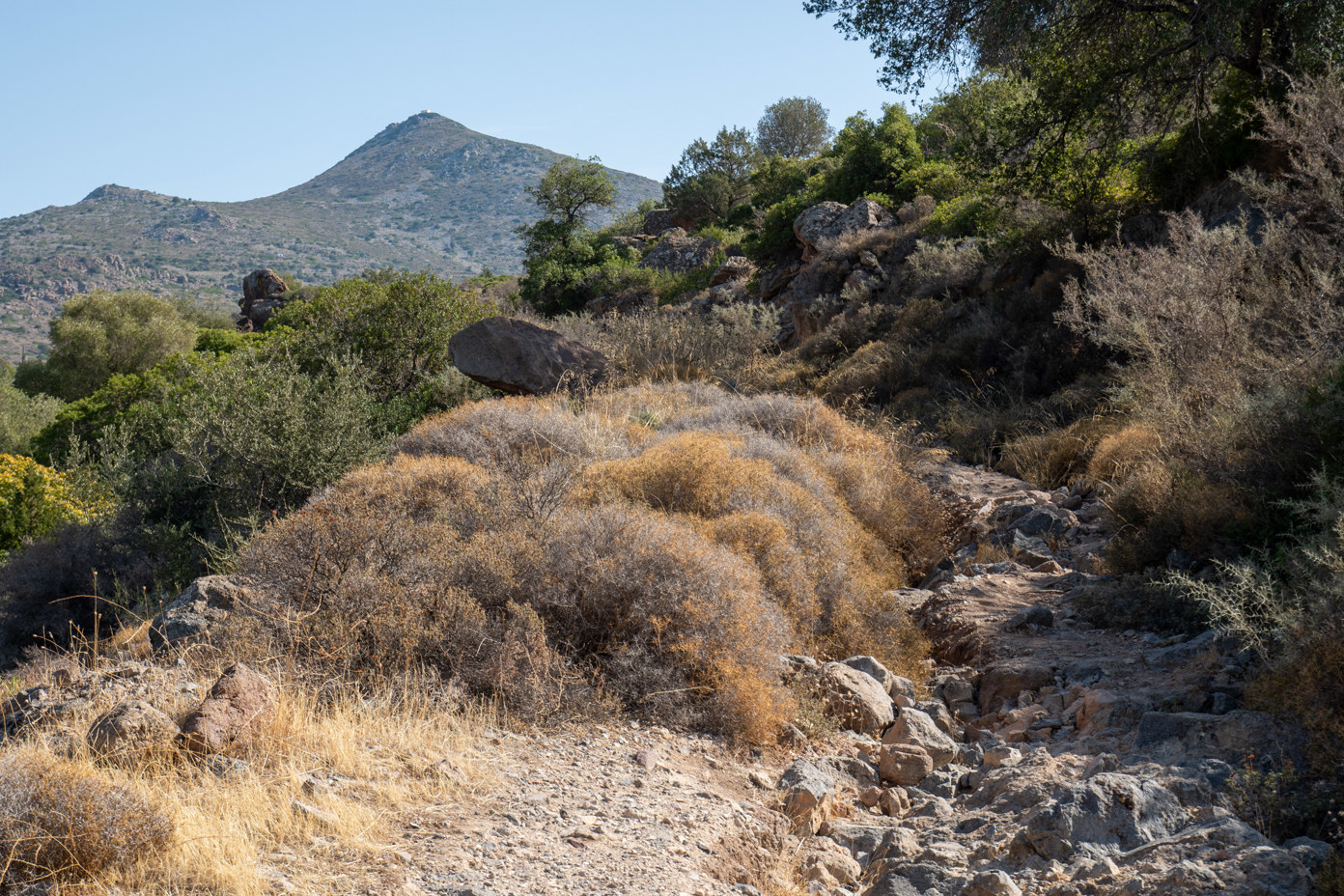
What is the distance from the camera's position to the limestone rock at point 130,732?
3.04 metres

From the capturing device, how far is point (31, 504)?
41.1 ft

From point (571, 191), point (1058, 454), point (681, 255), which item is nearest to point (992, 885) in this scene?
point (1058, 454)

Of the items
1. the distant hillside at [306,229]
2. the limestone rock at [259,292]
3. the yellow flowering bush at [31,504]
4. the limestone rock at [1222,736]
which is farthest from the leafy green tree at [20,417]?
the distant hillside at [306,229]

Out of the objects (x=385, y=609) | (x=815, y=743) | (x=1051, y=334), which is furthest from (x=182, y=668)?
(x=1051, y=334)

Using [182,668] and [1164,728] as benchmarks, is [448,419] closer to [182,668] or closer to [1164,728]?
[182,668]

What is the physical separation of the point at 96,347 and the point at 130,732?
33.3 m

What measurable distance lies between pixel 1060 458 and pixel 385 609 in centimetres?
716

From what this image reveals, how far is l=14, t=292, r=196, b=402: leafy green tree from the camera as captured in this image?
2973 centimetres

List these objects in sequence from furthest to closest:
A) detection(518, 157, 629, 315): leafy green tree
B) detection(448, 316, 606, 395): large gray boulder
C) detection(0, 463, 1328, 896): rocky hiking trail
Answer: detection(518, 157, 629, 315): leafy green tree < detection(448, 316, 606, 395): large gray boulder < detection(0, 463, 1328, 896): rocky hiking trail

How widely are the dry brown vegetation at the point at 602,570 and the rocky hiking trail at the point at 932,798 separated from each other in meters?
0.36

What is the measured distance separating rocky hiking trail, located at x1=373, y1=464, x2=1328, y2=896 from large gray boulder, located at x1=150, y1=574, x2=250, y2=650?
2225 millimetres

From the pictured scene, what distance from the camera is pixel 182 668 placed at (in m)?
4.02

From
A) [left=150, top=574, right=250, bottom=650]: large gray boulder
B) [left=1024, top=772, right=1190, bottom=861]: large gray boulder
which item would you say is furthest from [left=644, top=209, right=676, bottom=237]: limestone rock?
[left=1024, top=772, right=1190, bottom=861]: large gray boulder

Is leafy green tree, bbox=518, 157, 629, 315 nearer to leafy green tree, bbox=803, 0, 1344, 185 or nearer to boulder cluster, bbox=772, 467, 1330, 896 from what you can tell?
leafy green tree, bbox=803, 0, 1344, 185
